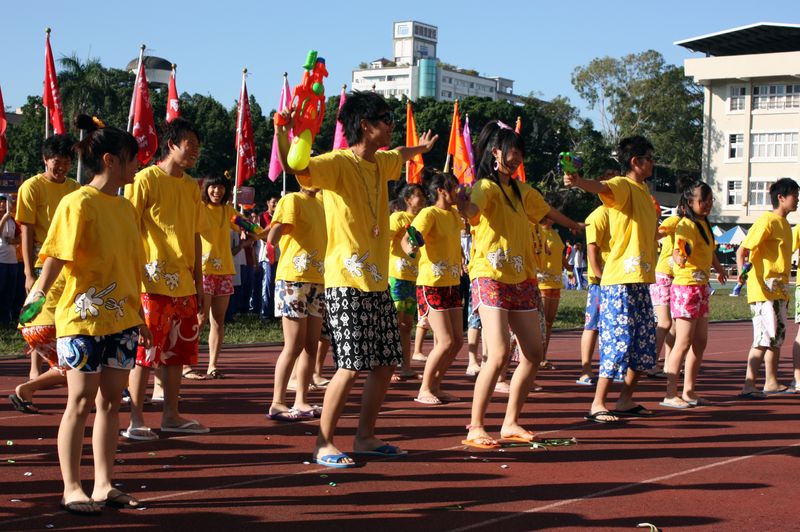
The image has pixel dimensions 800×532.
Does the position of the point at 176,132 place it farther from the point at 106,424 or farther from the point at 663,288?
the point at 663,288

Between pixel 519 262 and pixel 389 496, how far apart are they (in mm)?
2154

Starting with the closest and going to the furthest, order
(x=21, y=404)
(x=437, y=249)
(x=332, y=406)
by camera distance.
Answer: (x=332, y=406)
(x=21, y=404)
(x=437, y=249)

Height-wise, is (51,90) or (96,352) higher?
(51,90)

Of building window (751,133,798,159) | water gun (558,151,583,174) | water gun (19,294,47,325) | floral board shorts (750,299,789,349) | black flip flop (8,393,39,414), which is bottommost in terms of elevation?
black flip flop (8,393,39,414)

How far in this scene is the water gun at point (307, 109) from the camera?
595 cm

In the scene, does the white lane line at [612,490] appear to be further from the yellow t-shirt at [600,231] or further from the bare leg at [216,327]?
the bare leg at [216,327]

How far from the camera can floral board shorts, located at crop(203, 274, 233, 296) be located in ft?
36.6

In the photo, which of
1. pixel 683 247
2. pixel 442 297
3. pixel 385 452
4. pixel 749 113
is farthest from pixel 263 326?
pixel 749 113

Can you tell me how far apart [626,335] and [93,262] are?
15.2 feet

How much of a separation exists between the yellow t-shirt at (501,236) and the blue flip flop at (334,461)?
163cm

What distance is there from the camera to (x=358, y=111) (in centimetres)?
665

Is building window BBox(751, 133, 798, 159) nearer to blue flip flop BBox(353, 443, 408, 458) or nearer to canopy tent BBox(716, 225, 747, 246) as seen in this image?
canopy tent BBox(716, 225, 747, 246)

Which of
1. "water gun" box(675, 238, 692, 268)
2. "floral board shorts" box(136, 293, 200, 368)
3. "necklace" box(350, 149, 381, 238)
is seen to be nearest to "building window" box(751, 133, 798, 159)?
"water gun" box(675, 238, 692, 268)

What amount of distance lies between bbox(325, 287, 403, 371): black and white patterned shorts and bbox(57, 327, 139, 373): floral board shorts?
143 cm
